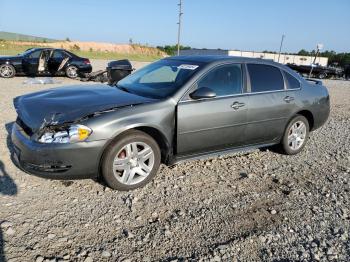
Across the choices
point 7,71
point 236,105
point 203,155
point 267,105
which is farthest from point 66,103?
point 7,71

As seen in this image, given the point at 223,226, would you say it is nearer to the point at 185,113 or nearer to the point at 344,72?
the point at 185,113

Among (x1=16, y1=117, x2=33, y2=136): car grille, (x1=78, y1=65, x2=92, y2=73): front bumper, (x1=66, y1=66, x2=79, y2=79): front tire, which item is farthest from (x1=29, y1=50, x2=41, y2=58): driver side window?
(x1=16, y1=117, x2=33, y2=136): car grille

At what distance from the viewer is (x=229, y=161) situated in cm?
569

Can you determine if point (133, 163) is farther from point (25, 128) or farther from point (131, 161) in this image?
point (25, 128)

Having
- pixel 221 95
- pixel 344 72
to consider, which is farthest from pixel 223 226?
pixel 344 72

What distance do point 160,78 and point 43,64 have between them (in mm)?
12049

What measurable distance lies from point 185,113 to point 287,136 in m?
2.28

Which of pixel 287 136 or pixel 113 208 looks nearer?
pixel 113 208

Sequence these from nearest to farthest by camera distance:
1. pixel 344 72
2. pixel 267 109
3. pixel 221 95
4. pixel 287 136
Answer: pixel 221 95 < pixel 267 109 < pixel 287 136 < pixel 344 72

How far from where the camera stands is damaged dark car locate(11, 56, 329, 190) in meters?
3.92

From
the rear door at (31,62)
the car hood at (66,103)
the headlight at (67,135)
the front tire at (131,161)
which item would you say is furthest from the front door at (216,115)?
the rear door at (31,62)

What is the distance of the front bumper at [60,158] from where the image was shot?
3.82m

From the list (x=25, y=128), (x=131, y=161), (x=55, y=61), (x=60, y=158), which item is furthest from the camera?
(x=55, y=61)

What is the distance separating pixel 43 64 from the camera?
51.5ft
